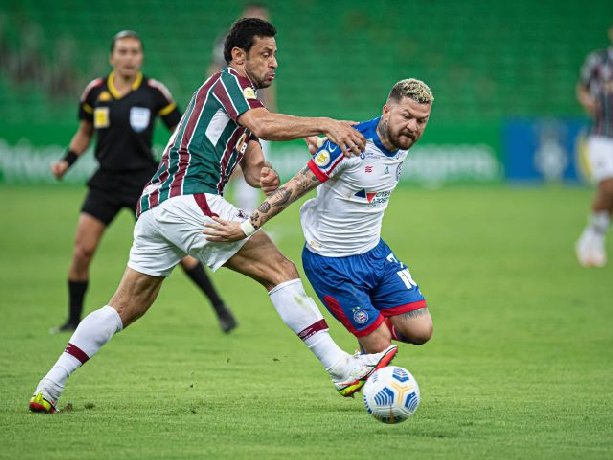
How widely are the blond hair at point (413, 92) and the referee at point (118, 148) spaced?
11.3 ft

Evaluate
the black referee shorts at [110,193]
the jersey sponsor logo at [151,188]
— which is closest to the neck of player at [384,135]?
the jersey sponsor logo at [151,188]

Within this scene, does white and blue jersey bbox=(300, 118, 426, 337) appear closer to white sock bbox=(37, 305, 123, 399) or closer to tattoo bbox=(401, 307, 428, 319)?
tattoo bbox=(401, 307, 428, 319)

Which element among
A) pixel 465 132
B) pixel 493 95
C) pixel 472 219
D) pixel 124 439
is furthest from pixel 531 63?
pixel 124 439

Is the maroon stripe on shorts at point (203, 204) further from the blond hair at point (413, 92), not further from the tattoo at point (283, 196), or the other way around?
the blond hair at point (413, 92)

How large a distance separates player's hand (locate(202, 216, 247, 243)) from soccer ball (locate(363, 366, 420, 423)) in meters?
1.04

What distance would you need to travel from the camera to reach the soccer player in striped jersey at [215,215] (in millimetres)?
6051

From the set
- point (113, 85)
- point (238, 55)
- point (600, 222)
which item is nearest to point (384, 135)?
point (238, 55)

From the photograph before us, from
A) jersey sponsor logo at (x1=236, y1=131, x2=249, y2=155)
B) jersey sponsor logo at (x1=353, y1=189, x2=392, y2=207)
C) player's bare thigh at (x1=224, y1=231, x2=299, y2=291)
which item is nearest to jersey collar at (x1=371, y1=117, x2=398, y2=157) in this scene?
jersey sponsor logo at (x1=353, y1=189, x2=392, y2=207)

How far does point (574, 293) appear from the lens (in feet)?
37.8

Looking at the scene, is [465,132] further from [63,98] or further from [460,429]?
[460,429]

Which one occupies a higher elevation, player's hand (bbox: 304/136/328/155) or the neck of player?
the neck of player

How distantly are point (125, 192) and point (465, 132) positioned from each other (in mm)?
17078

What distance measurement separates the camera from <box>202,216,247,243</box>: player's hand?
5977mm

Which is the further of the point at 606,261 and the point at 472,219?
the point at 472,219
